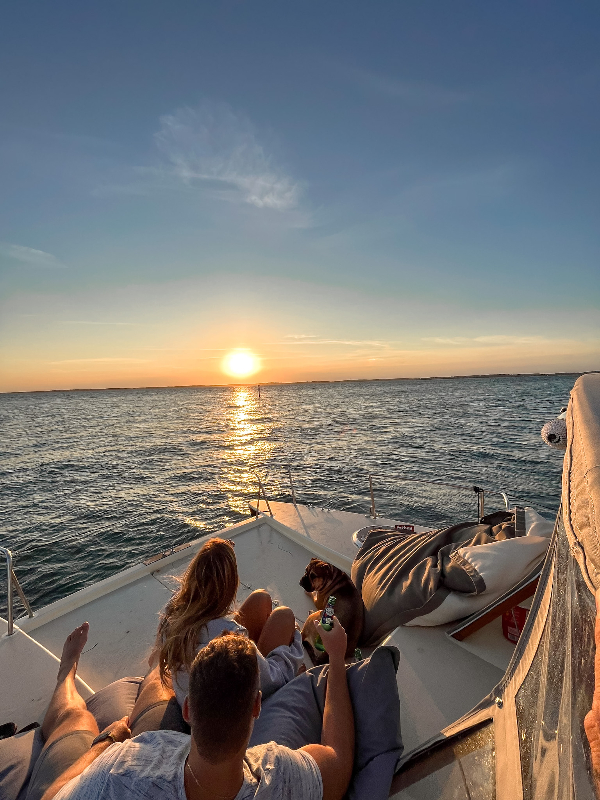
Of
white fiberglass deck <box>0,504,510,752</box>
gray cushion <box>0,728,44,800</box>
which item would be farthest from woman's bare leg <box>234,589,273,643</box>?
gray cushion <box>0,728,44,800</box>

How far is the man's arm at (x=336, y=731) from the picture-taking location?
176 centimetres

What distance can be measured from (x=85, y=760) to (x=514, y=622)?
269 cm

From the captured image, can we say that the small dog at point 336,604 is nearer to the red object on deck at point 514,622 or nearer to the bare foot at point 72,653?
the red object on deck at point 514,622

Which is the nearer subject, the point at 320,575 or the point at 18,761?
the point at 18,761

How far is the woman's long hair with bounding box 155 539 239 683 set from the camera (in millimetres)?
2293

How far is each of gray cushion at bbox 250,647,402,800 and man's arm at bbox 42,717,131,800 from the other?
69 centimetres

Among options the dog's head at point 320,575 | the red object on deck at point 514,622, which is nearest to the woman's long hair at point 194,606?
the dog's head at point 320,575

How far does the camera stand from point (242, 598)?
15.4ft

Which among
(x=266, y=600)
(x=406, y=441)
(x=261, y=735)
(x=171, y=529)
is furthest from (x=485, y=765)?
(x=406, y=441)

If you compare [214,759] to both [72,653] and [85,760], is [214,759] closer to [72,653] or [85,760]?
[85,760]

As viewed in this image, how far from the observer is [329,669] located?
7.29 feet

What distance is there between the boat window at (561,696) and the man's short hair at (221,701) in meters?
0.82

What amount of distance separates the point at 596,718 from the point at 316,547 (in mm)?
5421

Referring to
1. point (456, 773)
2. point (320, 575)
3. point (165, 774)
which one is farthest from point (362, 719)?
point (320, 575)
